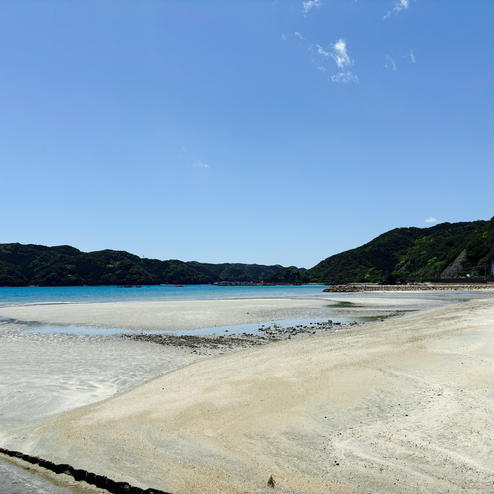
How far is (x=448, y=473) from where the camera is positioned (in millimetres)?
5723

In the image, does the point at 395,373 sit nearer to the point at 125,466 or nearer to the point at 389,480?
the point at 389,480

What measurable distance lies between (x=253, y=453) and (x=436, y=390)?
540 centimetres

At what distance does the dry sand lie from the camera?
19.2 ft

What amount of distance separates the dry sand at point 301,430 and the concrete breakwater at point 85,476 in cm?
26

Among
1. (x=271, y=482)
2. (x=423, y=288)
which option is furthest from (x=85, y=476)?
(x=423, y=288)

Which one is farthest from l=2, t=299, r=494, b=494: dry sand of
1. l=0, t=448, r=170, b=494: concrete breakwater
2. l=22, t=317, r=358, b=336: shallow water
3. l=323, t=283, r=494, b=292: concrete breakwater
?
l=323, t=283, r=494, b=292: concrete breakwater

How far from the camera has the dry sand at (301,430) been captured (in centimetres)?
584

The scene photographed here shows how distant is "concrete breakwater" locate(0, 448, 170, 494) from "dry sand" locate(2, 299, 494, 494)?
0.84 feet

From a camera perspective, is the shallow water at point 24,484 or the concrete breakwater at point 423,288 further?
the concrete breakwater at point 423,288

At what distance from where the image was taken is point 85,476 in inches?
244

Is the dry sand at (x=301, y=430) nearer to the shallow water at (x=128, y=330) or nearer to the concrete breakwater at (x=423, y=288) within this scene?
the shallow water at (x=128, y=330)

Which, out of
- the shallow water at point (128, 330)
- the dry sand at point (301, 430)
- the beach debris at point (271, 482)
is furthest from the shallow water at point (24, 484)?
the shallow water at point (128, 330)

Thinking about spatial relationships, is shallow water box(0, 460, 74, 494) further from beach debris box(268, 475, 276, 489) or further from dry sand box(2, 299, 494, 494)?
beach debris box(268, 475, 276, 489)

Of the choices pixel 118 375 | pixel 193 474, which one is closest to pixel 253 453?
pixel 193 474
